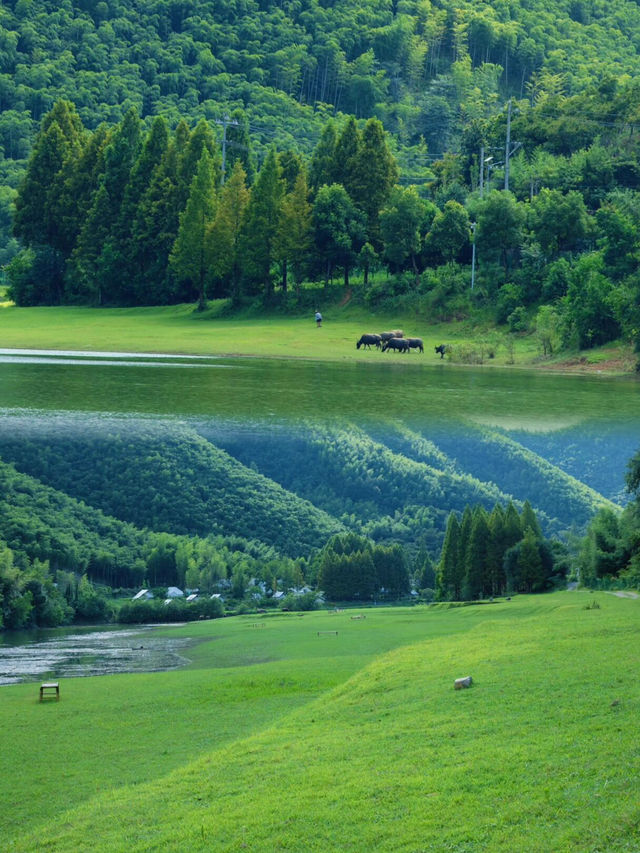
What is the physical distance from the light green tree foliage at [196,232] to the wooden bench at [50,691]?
124 ft

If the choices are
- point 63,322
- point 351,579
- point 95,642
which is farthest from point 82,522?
point 95,642

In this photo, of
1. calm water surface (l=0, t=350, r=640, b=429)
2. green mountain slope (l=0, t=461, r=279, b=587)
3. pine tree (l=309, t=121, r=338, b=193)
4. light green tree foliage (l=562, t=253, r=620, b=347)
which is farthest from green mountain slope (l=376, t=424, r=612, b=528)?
green mountain slope (l=0, t=461, r=279, b=587)

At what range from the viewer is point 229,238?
2261 inches

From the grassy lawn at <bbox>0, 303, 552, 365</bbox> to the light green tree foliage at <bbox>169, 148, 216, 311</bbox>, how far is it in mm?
1712

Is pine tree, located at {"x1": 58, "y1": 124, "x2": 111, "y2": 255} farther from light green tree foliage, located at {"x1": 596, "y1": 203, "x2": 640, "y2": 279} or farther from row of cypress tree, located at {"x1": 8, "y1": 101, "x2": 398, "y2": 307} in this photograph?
light green tree foliage, located at {"x1": 596, "y1": 203, "x2": 640, "y2": 279}

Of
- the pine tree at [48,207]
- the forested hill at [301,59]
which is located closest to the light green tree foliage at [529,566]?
the pine tree at [48,207]

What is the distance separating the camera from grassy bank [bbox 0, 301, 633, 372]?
4066 cm

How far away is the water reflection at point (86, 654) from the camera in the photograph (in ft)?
92.2

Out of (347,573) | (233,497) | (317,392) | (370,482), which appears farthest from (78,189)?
(317,392)

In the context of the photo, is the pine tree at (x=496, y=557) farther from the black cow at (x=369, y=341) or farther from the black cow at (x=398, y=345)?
the black cow at (x=369, y=341)

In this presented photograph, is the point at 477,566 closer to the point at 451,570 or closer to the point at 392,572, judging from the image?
the point at 451,570

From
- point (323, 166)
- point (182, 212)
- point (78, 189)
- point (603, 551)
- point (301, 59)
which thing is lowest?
point (603, 551)

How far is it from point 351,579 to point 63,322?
74.9ft

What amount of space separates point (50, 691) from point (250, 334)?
89.1 feet
